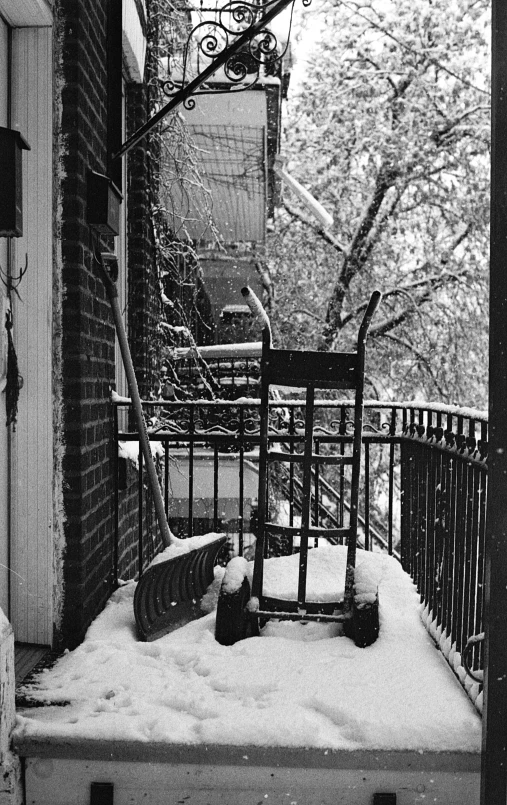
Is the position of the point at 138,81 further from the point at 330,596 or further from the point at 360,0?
the point at 360,0

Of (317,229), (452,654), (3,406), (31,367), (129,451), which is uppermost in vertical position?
(317,229)

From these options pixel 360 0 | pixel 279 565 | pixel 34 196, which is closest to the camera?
pixel 34 196

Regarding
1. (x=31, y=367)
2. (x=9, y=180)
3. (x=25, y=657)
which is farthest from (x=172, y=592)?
(x=9, y=180)

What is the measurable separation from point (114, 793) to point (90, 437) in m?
1.55

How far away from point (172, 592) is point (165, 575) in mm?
149

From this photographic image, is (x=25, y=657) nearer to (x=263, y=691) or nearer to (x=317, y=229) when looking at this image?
(x=263, y=691)

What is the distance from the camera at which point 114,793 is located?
246cm

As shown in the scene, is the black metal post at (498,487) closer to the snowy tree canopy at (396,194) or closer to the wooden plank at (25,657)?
the wooden plank at (25,657)

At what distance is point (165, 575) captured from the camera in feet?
11.4

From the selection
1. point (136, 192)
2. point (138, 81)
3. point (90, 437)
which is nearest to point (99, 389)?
point (90, 437)

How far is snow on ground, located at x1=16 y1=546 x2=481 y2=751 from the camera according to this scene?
8.04 ft

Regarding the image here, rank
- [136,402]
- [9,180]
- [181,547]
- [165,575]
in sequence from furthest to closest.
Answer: [136,402], [181,547], [165,575], [9,180]

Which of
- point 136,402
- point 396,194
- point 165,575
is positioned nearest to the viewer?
point 165,575

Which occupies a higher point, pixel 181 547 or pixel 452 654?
pixel 181 547
